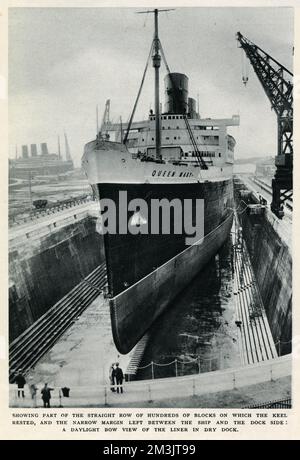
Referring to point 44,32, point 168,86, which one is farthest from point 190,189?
point 168,86

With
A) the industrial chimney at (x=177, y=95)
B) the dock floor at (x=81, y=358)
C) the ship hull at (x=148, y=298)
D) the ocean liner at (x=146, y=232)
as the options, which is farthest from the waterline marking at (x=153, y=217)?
the industrial chimney at (x=177, y=95)

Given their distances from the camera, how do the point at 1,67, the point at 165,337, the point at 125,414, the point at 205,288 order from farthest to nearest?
1. the point at 205,288
2. the point at 165,337
3. the point at 1,67
4. the point at 125,414

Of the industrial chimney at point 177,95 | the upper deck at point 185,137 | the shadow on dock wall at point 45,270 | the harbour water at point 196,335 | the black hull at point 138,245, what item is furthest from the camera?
the industrial chimney at point 177,95

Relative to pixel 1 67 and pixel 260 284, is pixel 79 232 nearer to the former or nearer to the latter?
pixel 260 284

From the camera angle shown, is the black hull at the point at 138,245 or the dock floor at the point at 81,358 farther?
the dock floor at the point at 81,358

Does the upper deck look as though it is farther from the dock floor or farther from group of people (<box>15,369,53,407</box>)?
group of people (<box>15,369,53,407</box>)

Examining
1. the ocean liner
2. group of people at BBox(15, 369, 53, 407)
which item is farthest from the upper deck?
group of people at BBox(15, 369, 53, 407)

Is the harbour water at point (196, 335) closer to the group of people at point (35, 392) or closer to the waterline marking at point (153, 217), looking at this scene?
the group of people at point (35, 392)
